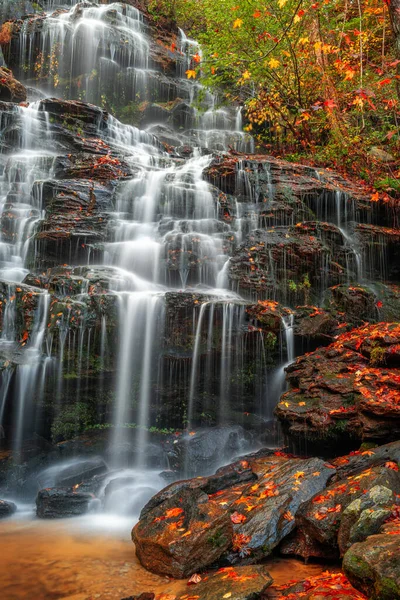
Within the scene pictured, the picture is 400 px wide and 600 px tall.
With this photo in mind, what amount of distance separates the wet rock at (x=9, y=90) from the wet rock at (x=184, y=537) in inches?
679

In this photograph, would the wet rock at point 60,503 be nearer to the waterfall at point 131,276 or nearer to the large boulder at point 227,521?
the large boulder at point 227,521

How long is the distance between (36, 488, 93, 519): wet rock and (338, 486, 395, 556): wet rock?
3850mm

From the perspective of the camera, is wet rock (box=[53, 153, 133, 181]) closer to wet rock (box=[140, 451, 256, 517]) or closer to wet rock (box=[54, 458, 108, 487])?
wet rock (box=[54, 458, 108, 487])

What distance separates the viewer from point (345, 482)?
169 inches

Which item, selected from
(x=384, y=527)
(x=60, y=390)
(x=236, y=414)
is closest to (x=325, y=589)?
(x=384, y=527)

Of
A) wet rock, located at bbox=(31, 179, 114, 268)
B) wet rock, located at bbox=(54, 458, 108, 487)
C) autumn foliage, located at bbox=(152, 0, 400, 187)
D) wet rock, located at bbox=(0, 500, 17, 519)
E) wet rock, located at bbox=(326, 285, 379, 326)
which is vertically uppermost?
autumn foliage, located at bbox=(152, 0, 400, 187)

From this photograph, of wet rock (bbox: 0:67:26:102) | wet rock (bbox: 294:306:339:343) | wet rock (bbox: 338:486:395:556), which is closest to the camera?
wet rock (bbox: 338:486:395:556)

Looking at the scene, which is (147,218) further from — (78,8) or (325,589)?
(78,8)

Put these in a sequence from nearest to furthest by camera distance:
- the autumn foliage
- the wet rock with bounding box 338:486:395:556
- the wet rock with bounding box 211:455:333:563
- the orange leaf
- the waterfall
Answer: the wet rock with bounding box 338:486:395:556 → the wet rock with bounding box 211:455:333:563 → the orange leaf → the waterfall → the autumn foliage

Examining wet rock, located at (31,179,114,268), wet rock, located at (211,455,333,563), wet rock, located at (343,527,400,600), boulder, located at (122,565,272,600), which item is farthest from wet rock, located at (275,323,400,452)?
wet rock, located at (31,179,114,268)

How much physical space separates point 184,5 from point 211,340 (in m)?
26.3

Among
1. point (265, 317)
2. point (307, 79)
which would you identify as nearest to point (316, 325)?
point (265, 317)

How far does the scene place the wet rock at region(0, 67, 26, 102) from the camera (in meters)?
16.3

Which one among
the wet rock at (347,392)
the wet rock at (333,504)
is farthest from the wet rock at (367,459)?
the wet rock at (333,504)
